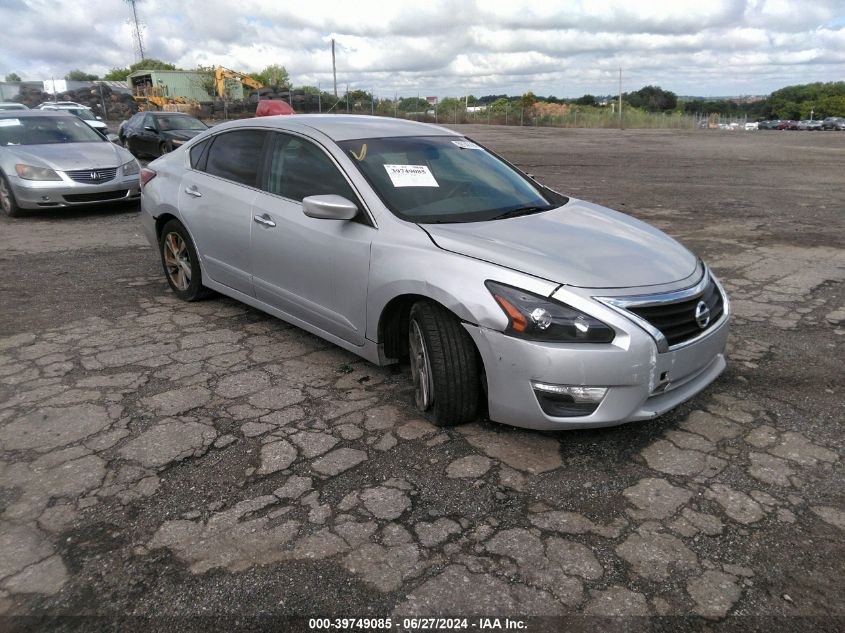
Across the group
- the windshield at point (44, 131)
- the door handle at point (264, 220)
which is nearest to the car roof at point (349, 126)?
the door handle at point (264, 220)

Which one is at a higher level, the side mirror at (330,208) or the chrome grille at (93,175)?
the side mirror at (330,208)

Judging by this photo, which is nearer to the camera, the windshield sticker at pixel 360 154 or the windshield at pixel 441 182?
the windshield at pixel 441 182

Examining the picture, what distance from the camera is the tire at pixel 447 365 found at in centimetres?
326

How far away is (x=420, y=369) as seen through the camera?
3.58m

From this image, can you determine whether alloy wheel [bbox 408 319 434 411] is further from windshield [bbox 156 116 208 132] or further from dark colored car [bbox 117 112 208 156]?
windshield [bbox 156 116 208 132]

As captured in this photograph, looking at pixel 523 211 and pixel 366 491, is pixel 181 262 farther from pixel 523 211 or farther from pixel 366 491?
pixel 366 491

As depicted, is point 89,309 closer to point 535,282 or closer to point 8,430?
point 8,430

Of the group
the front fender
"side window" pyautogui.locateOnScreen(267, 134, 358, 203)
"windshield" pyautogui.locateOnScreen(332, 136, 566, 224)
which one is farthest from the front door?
"windshield" pyautogui.locateOnScreen(332, 136, 566, 224)

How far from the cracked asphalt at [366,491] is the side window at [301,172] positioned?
3.53ft

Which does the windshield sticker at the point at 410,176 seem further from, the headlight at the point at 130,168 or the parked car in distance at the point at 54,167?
the headlight at the point at 130,168

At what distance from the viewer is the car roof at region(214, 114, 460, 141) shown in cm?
438

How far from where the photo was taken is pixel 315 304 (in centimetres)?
412

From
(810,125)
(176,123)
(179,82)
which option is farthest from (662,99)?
(176,123)

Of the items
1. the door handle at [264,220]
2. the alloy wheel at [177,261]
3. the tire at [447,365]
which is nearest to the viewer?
the tire at [447,365]
